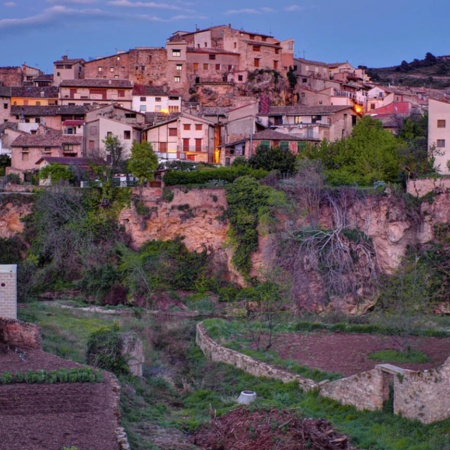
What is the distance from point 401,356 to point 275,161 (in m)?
28.0

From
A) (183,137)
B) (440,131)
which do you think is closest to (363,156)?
(440,131)

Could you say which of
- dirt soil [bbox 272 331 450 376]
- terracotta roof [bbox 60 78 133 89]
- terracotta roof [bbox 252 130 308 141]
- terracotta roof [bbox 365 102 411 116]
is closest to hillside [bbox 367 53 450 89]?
terracotta roof [bbox 365 102 411 116]

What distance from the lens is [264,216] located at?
1852 inches

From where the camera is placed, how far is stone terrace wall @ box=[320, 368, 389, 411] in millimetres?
22355

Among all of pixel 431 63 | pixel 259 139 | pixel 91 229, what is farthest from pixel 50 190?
pixel 431 63

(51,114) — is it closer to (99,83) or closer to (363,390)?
(99,83)

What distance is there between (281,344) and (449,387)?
10.4 metres

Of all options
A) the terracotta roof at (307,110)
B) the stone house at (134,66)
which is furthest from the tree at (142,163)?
the stone house at (134,66)

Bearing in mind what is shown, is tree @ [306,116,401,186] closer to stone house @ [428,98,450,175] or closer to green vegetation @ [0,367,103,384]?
stone house @ [428,98,450,175]

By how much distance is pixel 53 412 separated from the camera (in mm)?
19594

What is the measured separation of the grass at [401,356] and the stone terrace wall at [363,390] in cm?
376

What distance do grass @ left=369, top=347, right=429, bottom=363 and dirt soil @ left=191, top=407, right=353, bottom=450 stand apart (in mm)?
6702

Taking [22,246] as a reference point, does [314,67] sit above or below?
above

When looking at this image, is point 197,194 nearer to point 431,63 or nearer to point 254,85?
point 254,85
